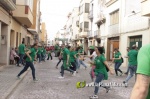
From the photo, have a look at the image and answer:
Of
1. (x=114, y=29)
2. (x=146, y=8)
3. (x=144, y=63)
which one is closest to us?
(x=144, y=63)

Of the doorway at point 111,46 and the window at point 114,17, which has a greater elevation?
the window at point 114,17

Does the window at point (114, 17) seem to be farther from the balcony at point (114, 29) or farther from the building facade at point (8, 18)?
the building facade at point (8, 18)

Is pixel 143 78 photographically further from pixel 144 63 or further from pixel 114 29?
pixel 114 29

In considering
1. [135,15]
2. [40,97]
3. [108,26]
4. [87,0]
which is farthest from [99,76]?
[87,0]

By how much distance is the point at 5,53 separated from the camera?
17219mm

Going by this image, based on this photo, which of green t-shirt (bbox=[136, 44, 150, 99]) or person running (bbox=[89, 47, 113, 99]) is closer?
green t-shirt (bbox=[136, 44, 150, 99])

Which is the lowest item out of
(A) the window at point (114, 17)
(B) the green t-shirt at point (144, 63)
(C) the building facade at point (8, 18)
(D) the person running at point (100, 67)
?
(D) the person running at point (100, 67)

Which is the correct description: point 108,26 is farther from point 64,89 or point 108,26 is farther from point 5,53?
point 64,89

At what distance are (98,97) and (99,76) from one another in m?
0.68

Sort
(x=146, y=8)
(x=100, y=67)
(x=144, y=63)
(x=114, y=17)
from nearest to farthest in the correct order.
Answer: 1. (x=144, y=63)
2. (x=100, y=67)
3. (x=146, y=8)
4. (x=114, y=17)

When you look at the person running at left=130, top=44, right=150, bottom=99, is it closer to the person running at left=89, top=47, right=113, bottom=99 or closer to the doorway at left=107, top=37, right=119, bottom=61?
the person running at left=89, top=47, right=113, bottom=99

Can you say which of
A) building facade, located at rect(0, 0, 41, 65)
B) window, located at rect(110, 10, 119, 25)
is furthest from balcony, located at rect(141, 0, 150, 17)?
window, located at rect(110, 10, 119, 25)

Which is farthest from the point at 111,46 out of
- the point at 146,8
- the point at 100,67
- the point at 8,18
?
the point at 100,67

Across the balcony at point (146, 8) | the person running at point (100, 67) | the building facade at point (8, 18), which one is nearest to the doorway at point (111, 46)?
the balcony at point (146, 8)
